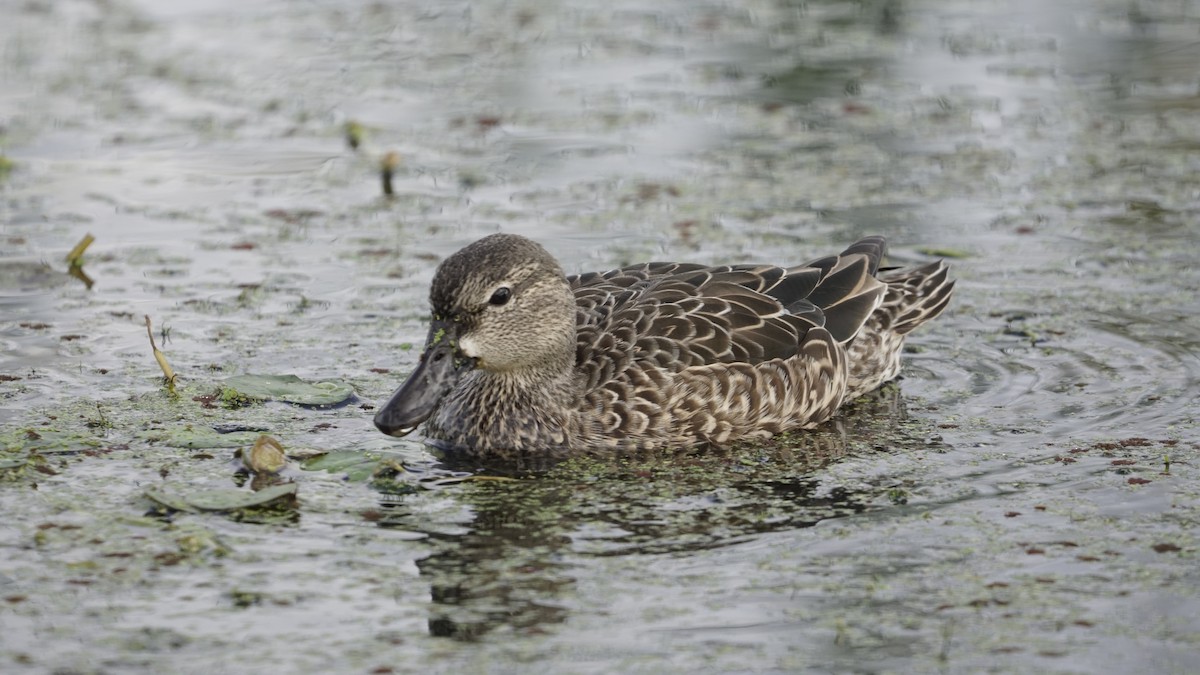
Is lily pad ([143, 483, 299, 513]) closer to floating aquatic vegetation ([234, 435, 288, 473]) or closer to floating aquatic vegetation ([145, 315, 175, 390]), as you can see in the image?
floating aquatic vegetation ([234, 435, 288, 473])

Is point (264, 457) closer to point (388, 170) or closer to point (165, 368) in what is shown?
point (165, 368)

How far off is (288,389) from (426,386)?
127 cm

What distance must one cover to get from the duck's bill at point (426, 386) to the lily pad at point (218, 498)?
777 mm

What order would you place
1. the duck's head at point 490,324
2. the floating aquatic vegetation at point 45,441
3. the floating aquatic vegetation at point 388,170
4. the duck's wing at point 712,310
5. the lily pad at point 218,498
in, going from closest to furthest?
the lily pad at point 218,498
the floating aquatic vegetation at point 45,441
the duck's head at point 490,324
the duck's wing at point 712,310
the floating aquatic vegetation at point 388,170

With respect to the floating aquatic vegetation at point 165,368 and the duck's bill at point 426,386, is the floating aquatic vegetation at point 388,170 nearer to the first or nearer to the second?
the floating aquatic vegetation at point 165,368

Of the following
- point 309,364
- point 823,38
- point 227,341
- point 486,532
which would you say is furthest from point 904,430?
point 823,38

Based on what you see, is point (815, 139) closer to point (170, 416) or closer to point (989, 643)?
point (170, 416)

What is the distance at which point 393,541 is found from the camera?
7.68 meters

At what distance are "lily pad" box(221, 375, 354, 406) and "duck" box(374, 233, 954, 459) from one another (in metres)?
0.66

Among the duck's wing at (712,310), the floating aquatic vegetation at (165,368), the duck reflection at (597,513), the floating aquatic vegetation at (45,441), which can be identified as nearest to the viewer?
the duck reflection at (597,513)

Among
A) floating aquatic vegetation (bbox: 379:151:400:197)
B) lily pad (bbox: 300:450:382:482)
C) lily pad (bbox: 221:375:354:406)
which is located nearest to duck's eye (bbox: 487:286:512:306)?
lily pad (bbox: 300:450:382:482)

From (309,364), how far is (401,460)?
1727 millimetres

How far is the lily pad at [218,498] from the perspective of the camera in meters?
7.95

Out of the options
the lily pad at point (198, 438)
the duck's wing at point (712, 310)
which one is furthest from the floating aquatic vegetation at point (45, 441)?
the duck's wing at point (712, 310)
